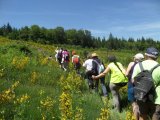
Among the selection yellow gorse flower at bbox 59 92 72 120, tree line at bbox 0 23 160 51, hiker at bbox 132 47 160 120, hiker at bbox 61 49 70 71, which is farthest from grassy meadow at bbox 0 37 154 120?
tree line at bbox 0 23 160 51

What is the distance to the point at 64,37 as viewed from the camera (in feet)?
479

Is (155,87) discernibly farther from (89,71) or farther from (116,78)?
(89,71)

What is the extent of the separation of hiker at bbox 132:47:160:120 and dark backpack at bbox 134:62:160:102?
0.31 ft

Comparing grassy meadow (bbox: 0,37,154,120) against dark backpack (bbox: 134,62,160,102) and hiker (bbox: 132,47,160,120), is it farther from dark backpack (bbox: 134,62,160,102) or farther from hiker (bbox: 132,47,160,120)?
hiker (bbox: 132,47,160,120)

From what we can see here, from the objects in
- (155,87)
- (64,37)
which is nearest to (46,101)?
(155,87)

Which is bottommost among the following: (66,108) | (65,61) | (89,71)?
(66,108)

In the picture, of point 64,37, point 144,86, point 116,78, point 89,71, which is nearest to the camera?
point 144,86

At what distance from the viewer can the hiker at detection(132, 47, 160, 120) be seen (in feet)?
25.4

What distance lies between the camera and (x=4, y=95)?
8.57m

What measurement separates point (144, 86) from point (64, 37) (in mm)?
138746

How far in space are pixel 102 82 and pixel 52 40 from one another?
124 metres

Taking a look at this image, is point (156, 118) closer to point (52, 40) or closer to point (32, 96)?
point (32, 96)

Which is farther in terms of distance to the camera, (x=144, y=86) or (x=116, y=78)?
(x=116, y=78)

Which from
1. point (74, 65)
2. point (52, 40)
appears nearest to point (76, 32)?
Answer: point (52, 40)
